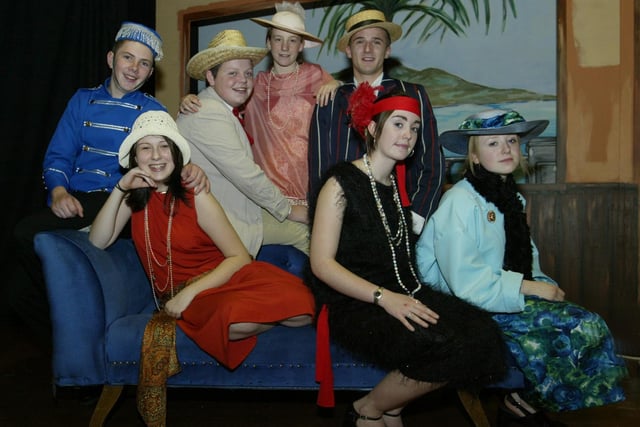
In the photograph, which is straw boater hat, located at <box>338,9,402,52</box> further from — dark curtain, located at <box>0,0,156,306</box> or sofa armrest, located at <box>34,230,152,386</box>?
dark curtain, located at <box>0,0,156,306</box>

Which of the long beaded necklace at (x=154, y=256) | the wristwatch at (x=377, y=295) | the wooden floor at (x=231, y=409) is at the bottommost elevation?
the wooden floor at (x=231, y=409)

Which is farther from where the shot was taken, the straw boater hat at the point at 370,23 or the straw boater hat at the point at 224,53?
the straw boater hat at the point at 370,23

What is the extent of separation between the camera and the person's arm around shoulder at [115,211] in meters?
2.33

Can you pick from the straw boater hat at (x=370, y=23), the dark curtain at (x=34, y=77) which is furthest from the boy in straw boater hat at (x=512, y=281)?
the dark curtain at (x=34, y=77)

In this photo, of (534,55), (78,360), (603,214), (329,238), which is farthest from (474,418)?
(534,55)

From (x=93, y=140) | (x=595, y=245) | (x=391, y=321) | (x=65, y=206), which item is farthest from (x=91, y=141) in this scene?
(x=595, y=245)

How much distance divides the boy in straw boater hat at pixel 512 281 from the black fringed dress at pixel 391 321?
118 millimetres

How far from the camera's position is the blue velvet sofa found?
7.38 feet

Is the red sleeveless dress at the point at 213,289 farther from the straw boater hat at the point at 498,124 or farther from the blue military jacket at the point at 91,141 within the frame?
the straw boater hat at the point at 498,124

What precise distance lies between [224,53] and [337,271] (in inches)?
48.4

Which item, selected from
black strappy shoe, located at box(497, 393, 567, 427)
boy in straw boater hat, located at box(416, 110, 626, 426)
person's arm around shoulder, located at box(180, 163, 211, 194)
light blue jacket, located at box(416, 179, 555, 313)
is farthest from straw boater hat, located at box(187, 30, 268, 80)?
black strappy shoe, located at box(497, 393, 567, 427)

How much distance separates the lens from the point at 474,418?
221 centimetres

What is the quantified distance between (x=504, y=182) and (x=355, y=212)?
0.66 metres

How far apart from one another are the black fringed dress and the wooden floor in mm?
661
